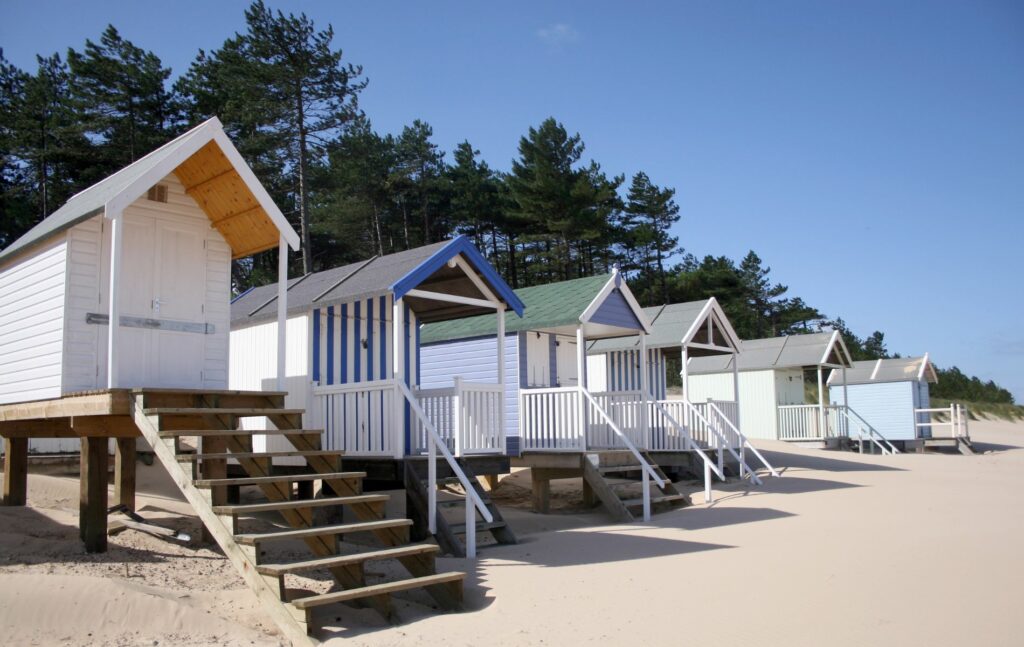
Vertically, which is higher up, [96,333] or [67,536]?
[96,333]

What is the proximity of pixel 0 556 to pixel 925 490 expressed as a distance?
16.3 metres

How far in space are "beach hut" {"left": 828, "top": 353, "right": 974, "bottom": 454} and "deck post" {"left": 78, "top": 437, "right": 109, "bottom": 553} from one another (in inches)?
1005

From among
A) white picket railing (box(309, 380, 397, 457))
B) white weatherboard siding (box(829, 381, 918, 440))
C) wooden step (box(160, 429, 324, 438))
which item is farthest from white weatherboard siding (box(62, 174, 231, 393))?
white weatherboard siding (box(829, 381, 918, 440))

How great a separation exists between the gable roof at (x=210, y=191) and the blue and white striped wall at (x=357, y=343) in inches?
77.2

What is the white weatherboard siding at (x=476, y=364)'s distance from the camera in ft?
53.4

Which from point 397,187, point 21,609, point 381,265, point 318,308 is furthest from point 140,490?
point 397,187

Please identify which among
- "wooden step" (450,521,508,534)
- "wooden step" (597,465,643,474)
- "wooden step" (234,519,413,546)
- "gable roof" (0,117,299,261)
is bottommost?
"wooden step" (450,521,508,534)

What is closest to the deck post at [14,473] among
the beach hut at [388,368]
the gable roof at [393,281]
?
the beach hut at [388,368]

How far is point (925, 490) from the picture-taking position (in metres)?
17.1

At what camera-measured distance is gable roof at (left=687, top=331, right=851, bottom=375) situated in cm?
2811

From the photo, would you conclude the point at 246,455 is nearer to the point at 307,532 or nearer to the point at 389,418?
the point at 307,532

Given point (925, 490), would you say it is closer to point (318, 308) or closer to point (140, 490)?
point (318, 308)

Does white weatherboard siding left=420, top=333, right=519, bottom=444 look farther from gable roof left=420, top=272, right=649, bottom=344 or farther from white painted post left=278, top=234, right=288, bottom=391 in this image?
white painted post left=278, top=234, right=288, bottom=391

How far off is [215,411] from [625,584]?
4.53 metres
